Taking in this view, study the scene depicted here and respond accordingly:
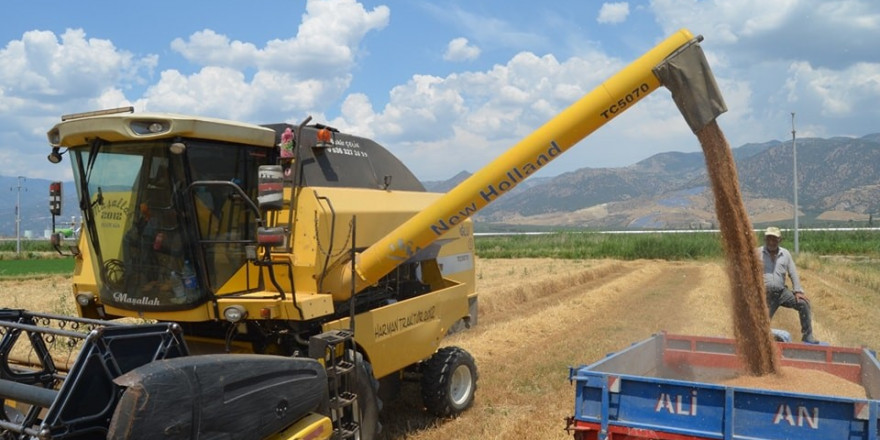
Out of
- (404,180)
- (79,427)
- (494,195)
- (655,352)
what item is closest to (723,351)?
(655,352)

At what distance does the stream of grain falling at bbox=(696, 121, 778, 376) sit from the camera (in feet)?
16.6

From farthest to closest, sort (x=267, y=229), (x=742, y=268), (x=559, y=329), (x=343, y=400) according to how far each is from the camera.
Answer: (x=559, y=329) < (x=742, y=268) < (x=343, y=400) < (x=267, y=229)

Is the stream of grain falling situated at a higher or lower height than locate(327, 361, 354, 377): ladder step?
higher

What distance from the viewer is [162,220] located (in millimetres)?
4680

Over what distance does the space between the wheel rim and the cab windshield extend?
8.51ft

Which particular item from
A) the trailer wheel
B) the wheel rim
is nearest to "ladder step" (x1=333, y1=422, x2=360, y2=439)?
the trailer wheel

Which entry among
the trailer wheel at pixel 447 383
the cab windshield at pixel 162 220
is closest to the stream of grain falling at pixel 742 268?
the trailer wheel at pixel 447 383

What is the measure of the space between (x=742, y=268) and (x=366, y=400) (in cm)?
307

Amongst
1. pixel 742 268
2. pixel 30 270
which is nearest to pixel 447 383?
pixel 742 268

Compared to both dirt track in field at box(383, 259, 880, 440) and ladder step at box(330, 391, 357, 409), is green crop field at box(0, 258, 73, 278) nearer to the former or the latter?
dirt track in field at box(383, 259, 880, 440)

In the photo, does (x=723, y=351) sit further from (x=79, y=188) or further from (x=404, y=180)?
(x=79, y=188)

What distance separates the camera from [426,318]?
629 centimetres

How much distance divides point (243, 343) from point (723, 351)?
3.98 meters

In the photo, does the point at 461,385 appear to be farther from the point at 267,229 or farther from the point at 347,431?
the point at 267,229
